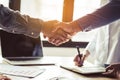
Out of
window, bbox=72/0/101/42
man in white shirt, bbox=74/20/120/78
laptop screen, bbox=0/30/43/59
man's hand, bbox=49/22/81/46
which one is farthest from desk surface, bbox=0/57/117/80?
window, bbox=72/0/101/42

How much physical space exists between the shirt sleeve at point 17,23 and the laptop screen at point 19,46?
403 mm

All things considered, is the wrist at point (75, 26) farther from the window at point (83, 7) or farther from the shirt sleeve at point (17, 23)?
the window at point (83, 7)

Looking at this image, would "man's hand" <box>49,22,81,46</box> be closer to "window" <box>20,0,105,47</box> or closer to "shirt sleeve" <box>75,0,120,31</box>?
"shirt sleeve" <box>75,0,120,31</box>

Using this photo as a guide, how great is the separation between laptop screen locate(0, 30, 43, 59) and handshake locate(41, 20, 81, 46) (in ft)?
1.28

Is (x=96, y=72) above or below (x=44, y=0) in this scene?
below

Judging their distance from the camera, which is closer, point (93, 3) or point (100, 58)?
point (100, 58)

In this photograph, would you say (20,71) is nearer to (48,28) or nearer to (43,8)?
(48,28)

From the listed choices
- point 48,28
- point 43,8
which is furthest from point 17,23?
point 43,8

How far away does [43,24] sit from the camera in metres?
1.78

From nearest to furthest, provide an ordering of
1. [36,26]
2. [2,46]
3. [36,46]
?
[36,26] → [2,46] → [36,46]

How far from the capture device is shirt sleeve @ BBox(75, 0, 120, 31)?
5.80 feet

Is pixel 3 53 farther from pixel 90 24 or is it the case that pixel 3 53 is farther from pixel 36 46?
pixel 90 24

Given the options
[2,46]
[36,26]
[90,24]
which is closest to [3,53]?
[2,46]

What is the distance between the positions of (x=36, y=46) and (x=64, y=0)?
3.36 feet
